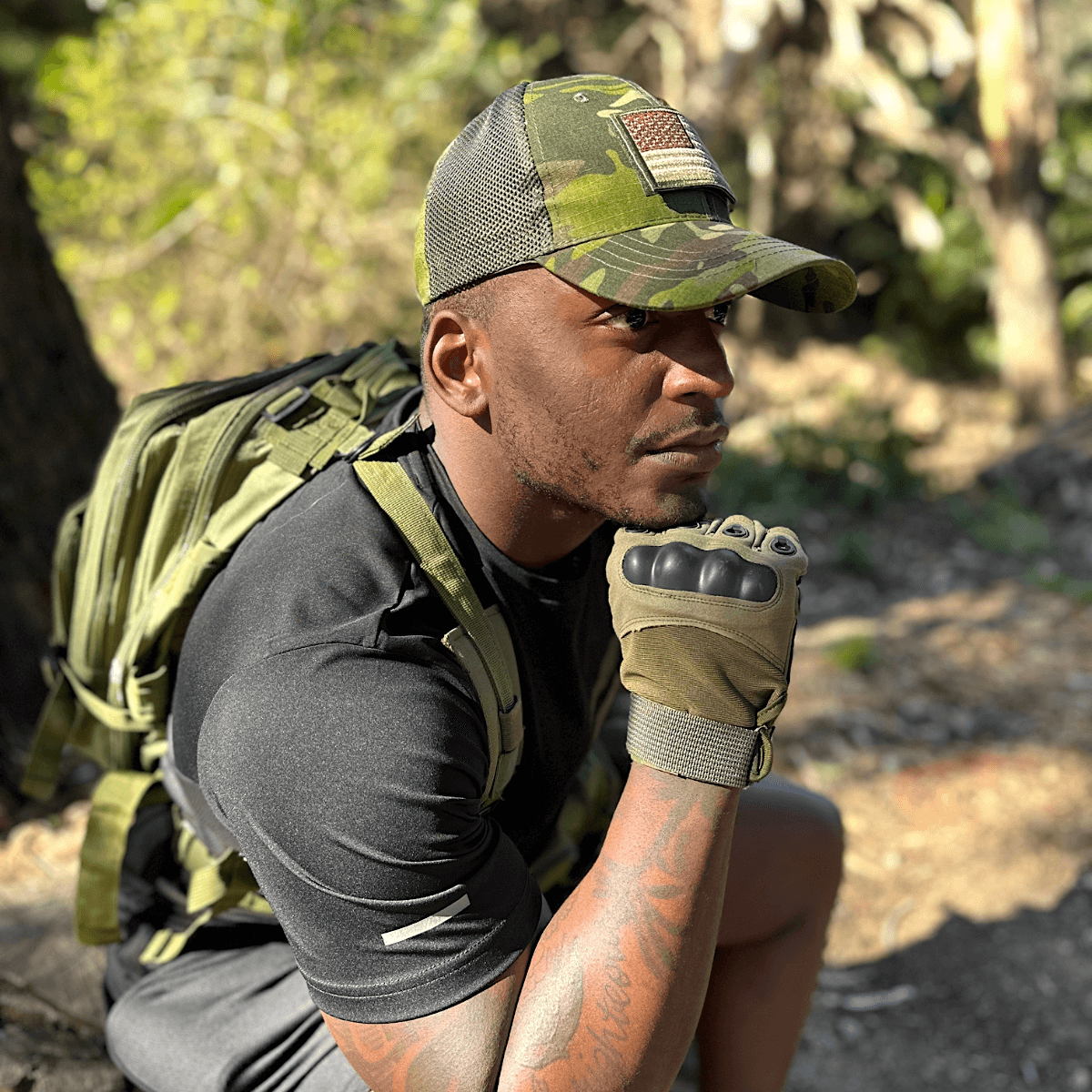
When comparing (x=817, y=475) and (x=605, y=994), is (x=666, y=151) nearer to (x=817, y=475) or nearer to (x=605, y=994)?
(x=605, y=994)

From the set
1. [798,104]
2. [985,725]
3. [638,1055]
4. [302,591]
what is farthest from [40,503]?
[798,104]

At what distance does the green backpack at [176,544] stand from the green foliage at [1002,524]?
Result: 5774mm

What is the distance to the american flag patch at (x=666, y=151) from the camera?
1953mm

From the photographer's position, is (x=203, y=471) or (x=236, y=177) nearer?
(x=203, y=471)

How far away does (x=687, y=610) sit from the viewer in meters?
1.84

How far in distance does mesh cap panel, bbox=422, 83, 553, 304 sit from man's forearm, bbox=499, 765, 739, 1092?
3.02ft

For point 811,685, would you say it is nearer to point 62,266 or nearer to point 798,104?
point 62,266

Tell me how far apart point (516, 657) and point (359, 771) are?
530mm

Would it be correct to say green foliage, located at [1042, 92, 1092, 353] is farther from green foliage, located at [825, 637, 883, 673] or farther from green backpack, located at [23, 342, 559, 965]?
green backpack, located at [23, 342, 559, 965]

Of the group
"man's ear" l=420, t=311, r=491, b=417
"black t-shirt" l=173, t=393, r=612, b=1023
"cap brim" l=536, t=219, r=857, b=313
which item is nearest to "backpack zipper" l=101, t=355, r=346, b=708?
"black t-shirt" l=173, t=393, r=612, b=1023

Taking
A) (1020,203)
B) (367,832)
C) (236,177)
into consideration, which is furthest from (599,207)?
(1020,203)

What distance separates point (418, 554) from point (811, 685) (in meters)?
3.77

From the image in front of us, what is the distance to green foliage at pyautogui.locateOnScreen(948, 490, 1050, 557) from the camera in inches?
297

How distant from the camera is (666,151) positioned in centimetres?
197
